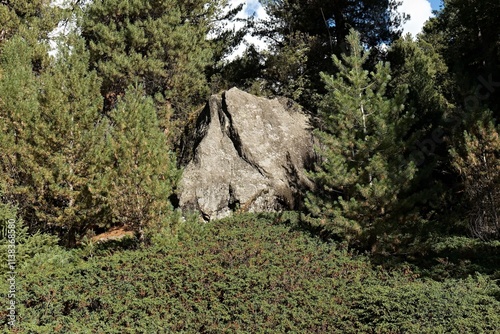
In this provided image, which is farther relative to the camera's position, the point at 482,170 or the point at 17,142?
the point at 17,142

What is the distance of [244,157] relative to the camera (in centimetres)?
1324

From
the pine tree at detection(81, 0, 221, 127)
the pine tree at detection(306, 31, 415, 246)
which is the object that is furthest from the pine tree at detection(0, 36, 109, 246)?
the pine tree at detection(306, 31, 415, 246)

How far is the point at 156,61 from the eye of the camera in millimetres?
15125

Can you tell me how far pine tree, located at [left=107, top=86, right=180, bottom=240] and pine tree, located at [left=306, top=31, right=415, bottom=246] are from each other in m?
3.30

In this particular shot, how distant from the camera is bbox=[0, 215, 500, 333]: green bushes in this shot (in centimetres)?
596

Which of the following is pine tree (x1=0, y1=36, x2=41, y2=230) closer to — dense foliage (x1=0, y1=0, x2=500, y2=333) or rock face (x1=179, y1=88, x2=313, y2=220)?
dense foliage (x1=0, y1=0, x2=500, y2=333)

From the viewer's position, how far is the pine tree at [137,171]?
341 inches

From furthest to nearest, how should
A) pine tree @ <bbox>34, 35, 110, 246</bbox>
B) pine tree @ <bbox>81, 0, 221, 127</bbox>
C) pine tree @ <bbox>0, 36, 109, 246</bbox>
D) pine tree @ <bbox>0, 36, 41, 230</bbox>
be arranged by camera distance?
1. pine tree @ <bbox>81, 0, 221, 127</bbox>
2. pine tree @ <bbox>34, 35, 110, 246</bbox>
3. pine tree @ <bbox>0, 36, 109, 246</bbox>
4. pine tree @ <bbox>0, 36, 41, 230</bbox>

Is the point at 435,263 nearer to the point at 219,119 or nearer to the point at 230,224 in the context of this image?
the point at 230,224

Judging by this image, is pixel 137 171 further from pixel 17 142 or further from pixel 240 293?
pixel 17 142

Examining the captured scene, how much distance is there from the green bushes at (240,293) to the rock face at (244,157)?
333 cm

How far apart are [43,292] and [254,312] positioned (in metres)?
3.38

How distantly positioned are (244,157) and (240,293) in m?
6.63

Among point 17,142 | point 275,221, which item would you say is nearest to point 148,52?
point 17,142
